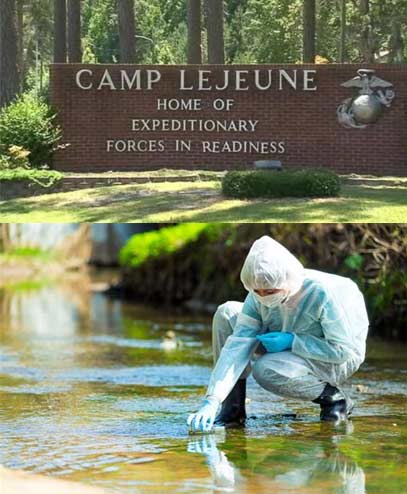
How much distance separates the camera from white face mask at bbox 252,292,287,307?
6152mm

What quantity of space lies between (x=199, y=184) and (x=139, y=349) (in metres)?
3.50

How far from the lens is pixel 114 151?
15.3m

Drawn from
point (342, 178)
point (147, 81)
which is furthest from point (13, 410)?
point (147, 81)

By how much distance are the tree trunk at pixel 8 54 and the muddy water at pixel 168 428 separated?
20.9 feet

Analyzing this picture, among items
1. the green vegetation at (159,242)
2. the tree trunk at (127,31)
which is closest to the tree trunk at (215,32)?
the tree trunk at (127,31)

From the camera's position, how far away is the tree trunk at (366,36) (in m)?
18.3

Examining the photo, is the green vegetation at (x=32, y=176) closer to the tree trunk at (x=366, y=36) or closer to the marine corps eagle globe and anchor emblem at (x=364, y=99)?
the marine corps eagle globe and anchor emblem at (x=364, y=99)

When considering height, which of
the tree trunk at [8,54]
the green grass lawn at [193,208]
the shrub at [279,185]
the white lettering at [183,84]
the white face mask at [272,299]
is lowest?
the white face mask at [272,299]

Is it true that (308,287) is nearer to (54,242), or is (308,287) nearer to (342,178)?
(342,178)

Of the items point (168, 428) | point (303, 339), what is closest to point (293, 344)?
point (303, 339)

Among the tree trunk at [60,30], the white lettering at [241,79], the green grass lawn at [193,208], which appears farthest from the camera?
the tree trunk at [60,30]

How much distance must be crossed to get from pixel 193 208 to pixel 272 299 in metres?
5.96

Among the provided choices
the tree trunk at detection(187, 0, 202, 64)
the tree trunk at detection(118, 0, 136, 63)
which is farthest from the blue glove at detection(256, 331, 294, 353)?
the tree trunk at detection(187, 0, 202, 64)

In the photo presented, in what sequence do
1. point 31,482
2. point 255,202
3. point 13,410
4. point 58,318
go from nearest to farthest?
point 31,482 → point 13,410 → point 255,202 → point 58,318
